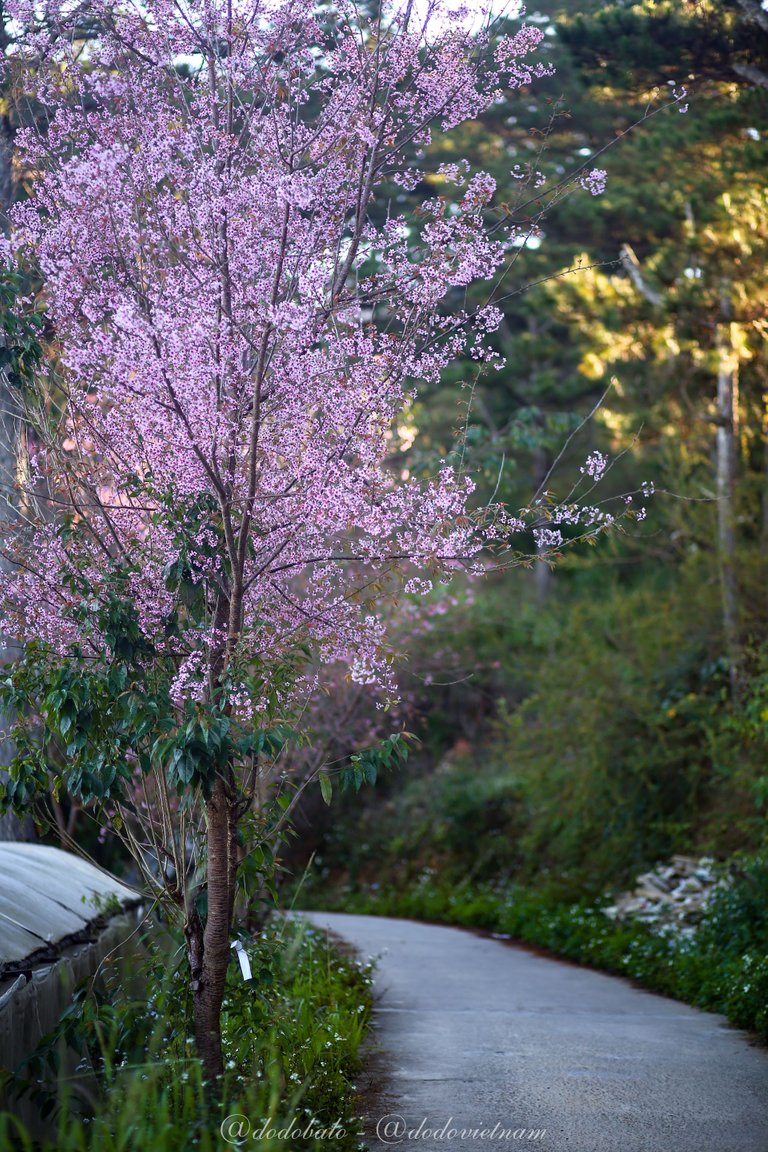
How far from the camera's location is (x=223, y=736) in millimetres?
4629

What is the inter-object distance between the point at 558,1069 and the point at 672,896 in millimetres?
6127

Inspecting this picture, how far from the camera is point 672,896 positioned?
1247 cm

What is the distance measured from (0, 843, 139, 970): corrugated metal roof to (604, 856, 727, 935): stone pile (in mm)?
5461

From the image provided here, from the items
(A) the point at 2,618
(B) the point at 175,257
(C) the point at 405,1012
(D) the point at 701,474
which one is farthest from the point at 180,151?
(D) the point at 701,474

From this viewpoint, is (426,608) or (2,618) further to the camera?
(426,608)

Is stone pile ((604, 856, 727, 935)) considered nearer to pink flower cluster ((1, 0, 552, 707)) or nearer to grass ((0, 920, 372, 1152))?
grass ((0, 920, 372, 1152))

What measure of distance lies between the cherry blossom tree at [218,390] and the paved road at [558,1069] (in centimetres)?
148

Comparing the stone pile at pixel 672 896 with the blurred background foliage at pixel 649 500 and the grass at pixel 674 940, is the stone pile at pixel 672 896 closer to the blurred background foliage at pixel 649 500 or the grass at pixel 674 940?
the grass at pixel 674 940

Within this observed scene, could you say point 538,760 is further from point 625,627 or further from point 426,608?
point 426,608

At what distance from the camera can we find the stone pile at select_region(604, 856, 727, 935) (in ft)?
38.3

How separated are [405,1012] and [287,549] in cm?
459

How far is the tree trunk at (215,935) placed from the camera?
16.6ft

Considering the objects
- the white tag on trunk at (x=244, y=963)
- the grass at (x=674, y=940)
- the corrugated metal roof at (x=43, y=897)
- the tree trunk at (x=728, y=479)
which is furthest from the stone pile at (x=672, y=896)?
the white tag on trunk at (x=244, y=963)

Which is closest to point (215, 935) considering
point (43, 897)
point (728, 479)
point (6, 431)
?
point (43, 897)
